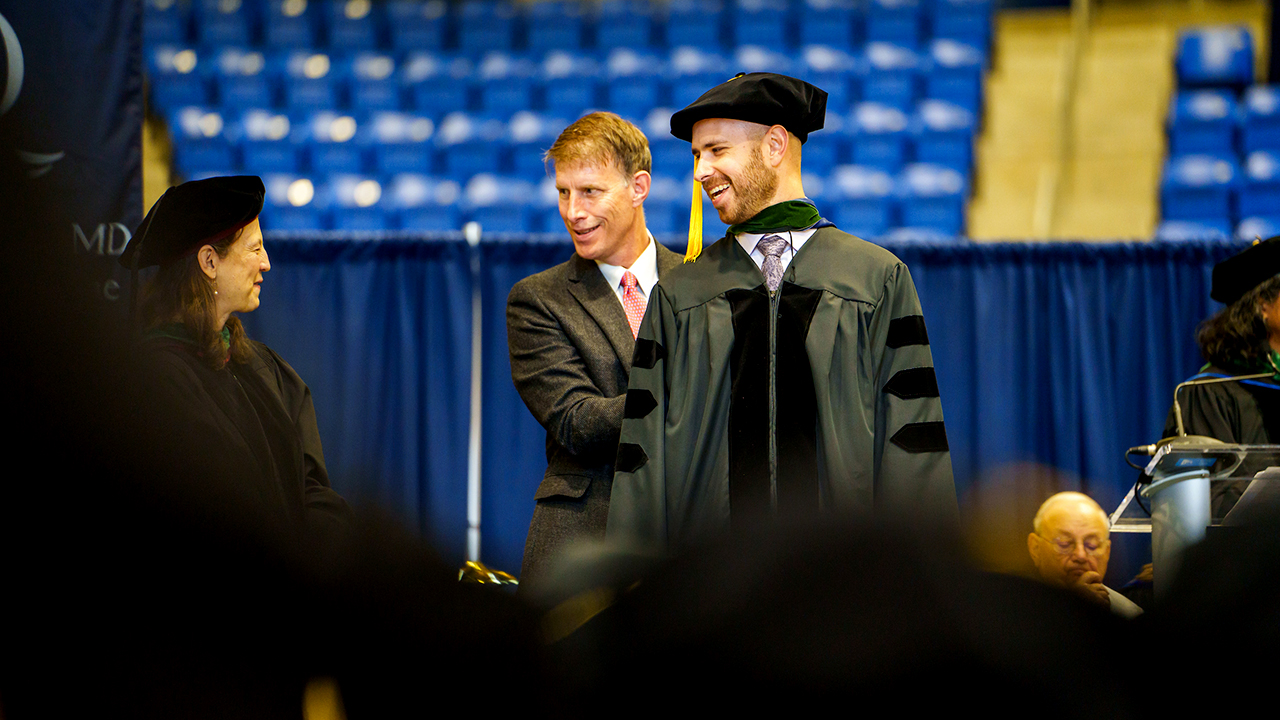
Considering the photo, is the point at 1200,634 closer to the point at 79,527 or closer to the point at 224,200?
the point at 79,527

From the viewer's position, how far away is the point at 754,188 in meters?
2.09

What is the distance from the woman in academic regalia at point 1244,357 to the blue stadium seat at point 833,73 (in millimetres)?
5094

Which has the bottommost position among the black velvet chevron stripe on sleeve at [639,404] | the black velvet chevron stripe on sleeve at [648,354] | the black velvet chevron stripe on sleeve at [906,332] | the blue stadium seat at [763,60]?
the black velvet chevron stripe on sleeve at [639,404]

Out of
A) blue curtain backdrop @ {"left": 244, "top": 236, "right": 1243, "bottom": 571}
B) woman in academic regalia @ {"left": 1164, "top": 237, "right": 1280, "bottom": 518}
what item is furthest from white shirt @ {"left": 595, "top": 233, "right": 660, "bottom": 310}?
blue curtain backdrop @ {"left": 244, "top": 236, "right": 1243, "bottom": 571}

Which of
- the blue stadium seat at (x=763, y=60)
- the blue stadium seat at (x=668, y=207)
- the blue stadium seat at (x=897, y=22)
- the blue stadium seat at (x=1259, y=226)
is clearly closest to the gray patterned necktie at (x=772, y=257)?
the blue stadium seat at (x=668, y=207)

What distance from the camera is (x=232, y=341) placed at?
222cm

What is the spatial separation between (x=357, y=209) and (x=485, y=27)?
97.9 inches

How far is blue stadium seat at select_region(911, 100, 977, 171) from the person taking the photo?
8281 mm

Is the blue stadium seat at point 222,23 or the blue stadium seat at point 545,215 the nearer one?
the blue stadium seat at point 545,215

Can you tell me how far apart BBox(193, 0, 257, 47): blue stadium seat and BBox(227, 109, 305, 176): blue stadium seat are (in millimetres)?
1303

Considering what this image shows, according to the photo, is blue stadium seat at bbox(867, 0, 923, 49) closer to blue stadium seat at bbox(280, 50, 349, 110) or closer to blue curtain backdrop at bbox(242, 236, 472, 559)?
blue stadium seat at bbox(280, 50, 349, 110)

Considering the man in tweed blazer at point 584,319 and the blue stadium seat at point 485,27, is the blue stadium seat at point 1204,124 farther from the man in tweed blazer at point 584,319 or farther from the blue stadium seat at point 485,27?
the man in tweed blazer at point 584,319

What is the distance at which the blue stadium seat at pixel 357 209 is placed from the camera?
7.73 meters

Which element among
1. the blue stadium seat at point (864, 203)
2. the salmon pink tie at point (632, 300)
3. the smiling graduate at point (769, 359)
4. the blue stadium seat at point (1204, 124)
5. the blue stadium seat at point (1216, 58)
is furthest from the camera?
the blue stadium seat at point (1216, 58)
